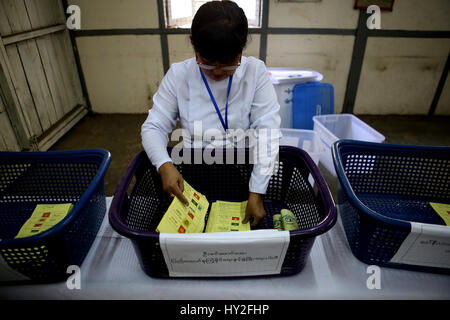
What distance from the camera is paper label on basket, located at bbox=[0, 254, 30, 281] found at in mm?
699

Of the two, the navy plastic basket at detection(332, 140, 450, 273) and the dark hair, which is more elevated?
the dark hair

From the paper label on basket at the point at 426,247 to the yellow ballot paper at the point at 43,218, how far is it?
108 cm

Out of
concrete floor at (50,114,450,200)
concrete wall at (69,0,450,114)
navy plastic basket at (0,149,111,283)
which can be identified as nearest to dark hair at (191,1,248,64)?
navy plastic basket at (0,149,111,283)

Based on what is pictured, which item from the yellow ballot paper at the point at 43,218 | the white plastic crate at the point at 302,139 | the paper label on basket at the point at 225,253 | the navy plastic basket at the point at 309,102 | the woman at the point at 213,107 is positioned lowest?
the white plastic crate at the point at 302,139

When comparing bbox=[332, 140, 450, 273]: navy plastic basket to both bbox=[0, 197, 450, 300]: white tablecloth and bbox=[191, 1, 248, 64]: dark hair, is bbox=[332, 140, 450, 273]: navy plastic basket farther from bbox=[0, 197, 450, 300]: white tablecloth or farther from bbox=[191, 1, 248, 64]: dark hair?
bbox=[191, 1, 248, 64]: dark hair

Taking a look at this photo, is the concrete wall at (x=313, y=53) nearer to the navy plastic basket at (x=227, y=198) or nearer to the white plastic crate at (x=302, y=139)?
the white plastic crate at (x=302, y=139)

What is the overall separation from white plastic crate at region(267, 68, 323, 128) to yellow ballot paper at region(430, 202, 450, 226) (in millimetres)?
1553

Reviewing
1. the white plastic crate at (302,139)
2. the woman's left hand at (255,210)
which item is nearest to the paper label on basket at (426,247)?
the woman's left hand at (255,210)

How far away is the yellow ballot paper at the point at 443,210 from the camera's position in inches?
39.1

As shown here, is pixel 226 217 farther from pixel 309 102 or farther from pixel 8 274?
pixel 309 102

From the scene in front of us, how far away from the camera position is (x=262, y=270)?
751 millimetres

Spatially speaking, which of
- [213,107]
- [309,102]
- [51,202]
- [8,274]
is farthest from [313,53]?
[8,274]

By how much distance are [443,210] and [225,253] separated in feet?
2.98
